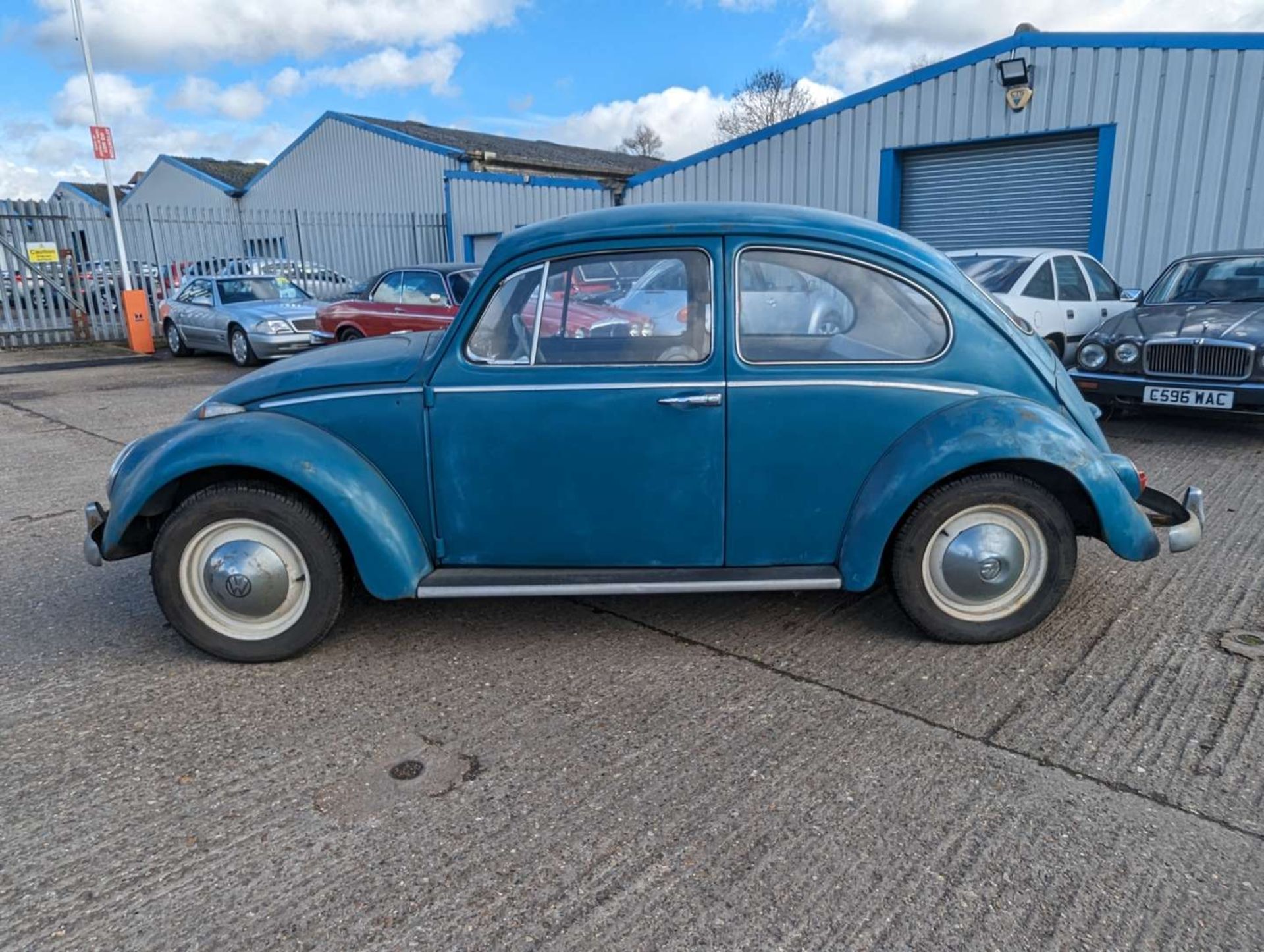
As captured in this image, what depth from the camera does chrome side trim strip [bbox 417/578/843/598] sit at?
3432 mm

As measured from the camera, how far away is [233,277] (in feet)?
46.1

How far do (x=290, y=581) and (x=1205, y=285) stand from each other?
8.48 meters

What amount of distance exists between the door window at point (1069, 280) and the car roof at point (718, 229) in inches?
253

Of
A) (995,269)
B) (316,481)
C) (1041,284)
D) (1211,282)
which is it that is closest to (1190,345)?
(1211,282)

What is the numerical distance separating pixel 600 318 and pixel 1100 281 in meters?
8.44

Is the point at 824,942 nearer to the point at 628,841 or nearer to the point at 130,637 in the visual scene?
the point at 628,841

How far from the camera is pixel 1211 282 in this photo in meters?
8.18

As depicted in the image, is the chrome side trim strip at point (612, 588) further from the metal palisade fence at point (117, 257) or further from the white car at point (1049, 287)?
A: the metal palisade fence at point (117, 257)

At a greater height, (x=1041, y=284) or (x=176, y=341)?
(x=1041, y=284)

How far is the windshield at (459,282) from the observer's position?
36.5 ft

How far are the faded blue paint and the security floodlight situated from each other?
11.5 meters

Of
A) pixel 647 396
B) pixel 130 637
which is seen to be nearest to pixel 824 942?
pixel 647 396

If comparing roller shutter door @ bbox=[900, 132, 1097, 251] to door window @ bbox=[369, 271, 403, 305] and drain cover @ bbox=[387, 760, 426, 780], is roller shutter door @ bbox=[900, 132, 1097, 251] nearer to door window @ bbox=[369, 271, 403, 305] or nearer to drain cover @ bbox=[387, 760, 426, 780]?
door window @ bbox=[369, 271, 403, 305]

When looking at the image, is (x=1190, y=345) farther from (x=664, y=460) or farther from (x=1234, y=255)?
(x=664, y=460)
